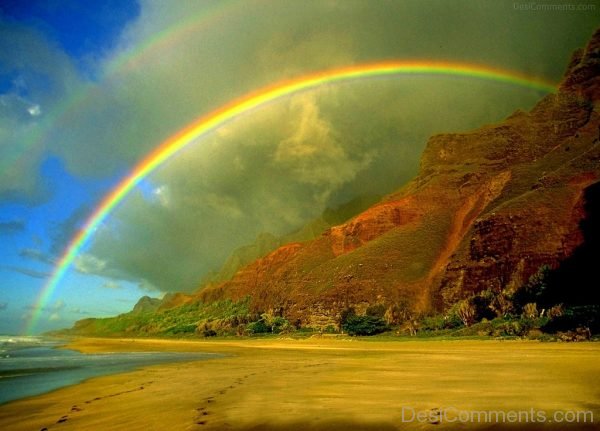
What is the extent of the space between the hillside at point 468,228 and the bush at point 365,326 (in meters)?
2.06

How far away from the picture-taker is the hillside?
48.2 meters

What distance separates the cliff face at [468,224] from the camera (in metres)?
48.9

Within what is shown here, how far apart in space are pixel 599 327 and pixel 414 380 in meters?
19.3

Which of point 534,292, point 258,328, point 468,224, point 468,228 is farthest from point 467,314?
point 258,328

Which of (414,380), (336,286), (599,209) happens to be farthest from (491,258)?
(414,380)

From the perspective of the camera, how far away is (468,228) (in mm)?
64562

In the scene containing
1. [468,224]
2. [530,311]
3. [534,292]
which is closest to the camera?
[530,311]

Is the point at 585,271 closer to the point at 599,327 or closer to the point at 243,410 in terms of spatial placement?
the point at 599,327

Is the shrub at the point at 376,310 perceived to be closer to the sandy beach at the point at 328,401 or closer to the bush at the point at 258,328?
the bush at the point at 258,328

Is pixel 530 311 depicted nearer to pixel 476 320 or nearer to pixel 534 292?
pixel 534 292

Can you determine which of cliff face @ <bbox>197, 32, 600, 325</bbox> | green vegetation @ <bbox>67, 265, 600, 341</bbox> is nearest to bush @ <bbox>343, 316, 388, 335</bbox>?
green vegetation @ <bbox>67, 265, 600, 341</bbox>

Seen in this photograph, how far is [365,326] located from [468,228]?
2601 cm

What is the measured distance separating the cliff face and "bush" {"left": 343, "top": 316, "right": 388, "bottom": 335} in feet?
30.8

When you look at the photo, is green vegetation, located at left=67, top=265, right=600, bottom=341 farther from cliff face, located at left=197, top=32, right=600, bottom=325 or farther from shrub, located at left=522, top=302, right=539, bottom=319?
cliff face, located at left=197, top=32, right=600, bottom=325
